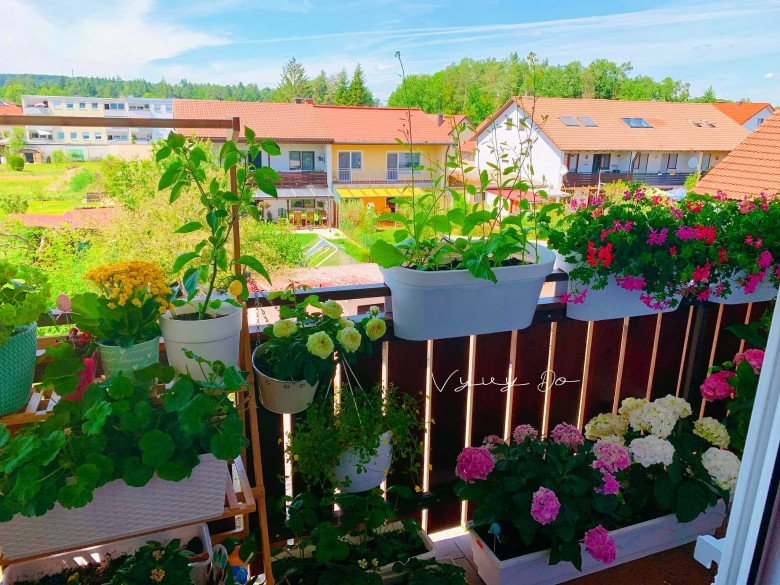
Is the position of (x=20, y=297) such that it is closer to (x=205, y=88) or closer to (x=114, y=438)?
(x=114, y=438)

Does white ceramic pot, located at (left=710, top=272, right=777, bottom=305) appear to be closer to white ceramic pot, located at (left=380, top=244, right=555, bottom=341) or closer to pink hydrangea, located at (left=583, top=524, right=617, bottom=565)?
white ceramic pot, located at (left=380, top=244, right=555, bottom=341)

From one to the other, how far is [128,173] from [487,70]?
1124 centimetres

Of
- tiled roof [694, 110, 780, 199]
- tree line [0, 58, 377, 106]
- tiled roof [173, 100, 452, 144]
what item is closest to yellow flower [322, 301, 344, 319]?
tiled roof [694, 110, 780, 199]

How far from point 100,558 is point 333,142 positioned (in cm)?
1391

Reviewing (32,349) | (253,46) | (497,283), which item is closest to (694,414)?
(497,283)

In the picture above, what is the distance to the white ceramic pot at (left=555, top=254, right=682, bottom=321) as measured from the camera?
5.43 ft

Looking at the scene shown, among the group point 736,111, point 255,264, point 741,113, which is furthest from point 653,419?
point 741,113

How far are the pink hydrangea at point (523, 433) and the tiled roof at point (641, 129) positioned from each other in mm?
10411

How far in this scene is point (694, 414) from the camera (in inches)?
84.6

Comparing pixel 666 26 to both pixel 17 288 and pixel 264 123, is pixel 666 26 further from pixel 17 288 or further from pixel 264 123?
pixel 264 123

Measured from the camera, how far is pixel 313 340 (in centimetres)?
128

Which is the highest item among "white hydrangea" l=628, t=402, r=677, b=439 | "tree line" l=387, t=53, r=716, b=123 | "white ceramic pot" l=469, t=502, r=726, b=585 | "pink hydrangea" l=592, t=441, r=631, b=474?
"tree line" l=387, t=53, r=716, b=123

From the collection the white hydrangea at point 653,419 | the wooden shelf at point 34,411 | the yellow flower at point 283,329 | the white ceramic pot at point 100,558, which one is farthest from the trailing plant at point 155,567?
the white hydrangea at point 653,419

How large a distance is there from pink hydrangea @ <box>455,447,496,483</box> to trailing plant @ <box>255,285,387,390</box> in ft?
1.52
